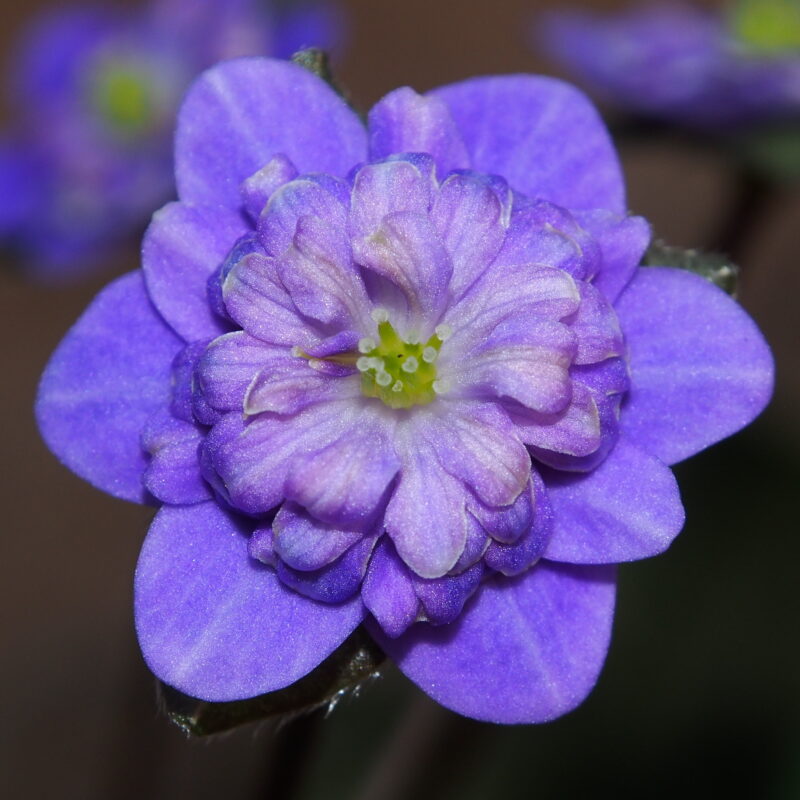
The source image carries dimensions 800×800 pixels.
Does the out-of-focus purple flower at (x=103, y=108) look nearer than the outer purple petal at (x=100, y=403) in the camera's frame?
No

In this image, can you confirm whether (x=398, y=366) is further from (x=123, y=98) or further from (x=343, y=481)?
(x=123, y=98)

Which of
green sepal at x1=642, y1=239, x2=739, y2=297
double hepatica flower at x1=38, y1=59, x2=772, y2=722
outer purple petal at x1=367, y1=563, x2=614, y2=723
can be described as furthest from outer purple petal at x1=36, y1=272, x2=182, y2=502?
green sepal at x1=642, y1=239, x2=739, y2=297

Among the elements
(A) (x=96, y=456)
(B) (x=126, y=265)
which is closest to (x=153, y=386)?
(A) (x=96, y=456)

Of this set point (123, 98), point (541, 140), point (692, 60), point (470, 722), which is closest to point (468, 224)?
point (541, 140)

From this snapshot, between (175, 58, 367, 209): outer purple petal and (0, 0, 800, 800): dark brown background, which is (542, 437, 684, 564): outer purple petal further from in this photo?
(0, 0, 800, 800): dark brown background

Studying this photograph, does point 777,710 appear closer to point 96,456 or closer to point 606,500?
point 606,500

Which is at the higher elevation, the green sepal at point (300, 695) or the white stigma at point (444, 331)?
the white stigma at point (444, 331)

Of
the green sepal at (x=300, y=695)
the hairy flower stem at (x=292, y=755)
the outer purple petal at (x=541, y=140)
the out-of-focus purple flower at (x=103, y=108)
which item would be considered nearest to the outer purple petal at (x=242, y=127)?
the outer purple petal at (x=541, y=140)

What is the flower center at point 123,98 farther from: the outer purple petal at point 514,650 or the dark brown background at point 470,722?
the outer purple petal at point 514,650
